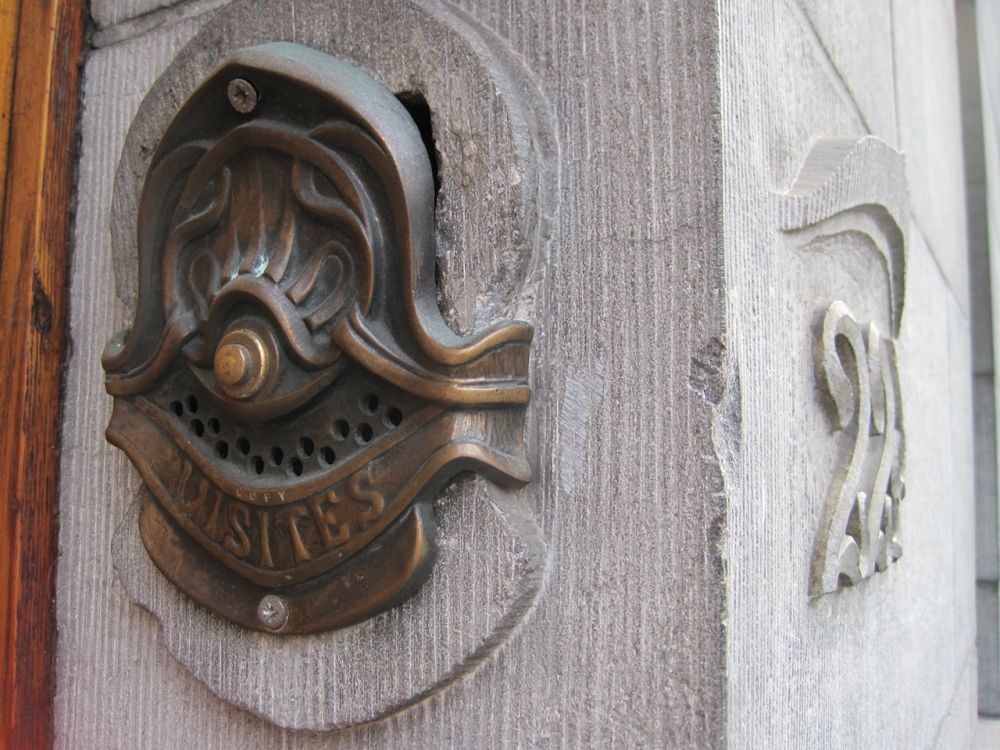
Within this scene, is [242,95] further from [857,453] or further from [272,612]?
[857,453]

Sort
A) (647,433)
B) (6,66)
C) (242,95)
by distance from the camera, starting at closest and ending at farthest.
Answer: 1. (647,433)
2. (242,95)
3. (6,66)

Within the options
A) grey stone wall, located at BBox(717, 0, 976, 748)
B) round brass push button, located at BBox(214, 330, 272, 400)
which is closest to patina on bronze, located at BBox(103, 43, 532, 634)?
round brass push button, located at BBox(214, 330, 272, 400)

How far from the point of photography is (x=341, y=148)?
74 cm

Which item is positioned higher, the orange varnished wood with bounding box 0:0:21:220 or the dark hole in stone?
the orange varnished wood with bounding box 0:0:21:220

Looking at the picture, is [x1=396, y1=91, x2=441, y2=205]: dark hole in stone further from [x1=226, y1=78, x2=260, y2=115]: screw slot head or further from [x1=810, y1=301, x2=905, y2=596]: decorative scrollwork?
[x1=810, y1=301, x2=905, y2=596]: decorative scrollwork

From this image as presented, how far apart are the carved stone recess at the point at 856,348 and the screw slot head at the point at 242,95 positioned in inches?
17.8

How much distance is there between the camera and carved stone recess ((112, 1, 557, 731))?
70cm

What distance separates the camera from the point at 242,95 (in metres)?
0.78

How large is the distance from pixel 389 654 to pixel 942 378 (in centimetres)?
132

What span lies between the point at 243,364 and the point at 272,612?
0.70ft

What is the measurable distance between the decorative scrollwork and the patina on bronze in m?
0.32

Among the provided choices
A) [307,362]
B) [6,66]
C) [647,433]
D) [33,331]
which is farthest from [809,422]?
[6,66]

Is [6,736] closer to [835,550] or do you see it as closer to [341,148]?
[341,148]

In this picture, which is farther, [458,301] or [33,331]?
[33,331]
